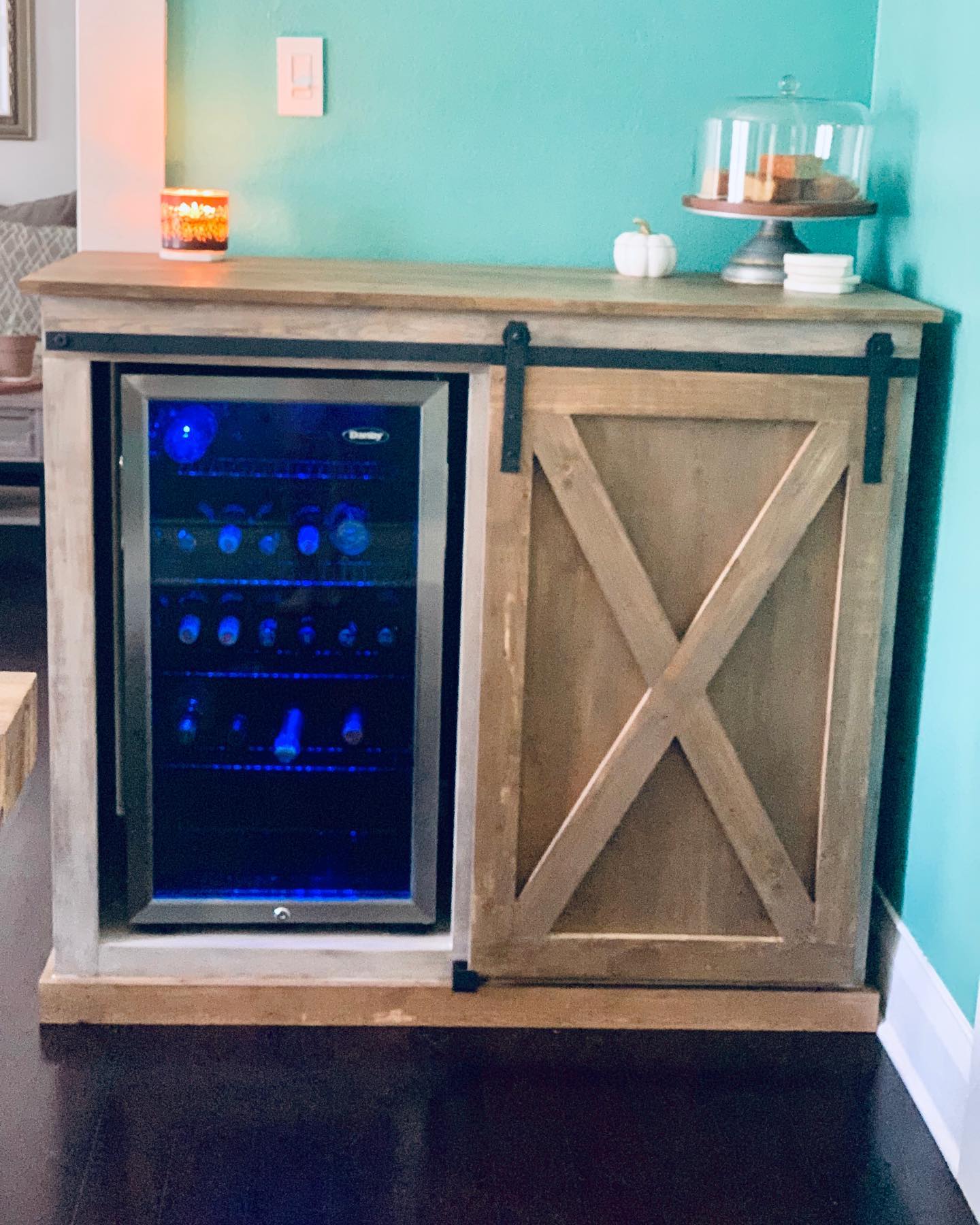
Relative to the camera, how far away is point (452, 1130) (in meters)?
2.12

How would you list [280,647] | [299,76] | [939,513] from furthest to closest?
[299,76] → [280,647] → [939,513]

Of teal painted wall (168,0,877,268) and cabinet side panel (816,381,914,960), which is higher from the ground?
teal painted wall (168,0,877,268)

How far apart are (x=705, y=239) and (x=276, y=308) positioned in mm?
950

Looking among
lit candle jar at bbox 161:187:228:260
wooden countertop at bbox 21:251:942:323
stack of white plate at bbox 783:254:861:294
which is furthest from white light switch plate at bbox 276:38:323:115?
stack of white plate at bbox 783:254:861:294

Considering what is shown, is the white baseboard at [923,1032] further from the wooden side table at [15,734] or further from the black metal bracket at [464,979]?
the wooden side table at [15,734]

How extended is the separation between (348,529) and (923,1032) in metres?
1.18

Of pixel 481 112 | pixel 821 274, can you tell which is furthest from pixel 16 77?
pixel 821 274

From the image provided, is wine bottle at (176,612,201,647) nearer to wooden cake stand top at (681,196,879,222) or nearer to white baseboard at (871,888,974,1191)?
wooden cake stand top at (681,196,879,222)

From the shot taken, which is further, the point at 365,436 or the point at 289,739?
the point at 289,739

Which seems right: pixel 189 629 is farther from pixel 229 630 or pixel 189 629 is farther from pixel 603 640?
pixel 603 640

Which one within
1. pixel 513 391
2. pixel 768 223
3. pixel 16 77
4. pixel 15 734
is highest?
pixel 16 77

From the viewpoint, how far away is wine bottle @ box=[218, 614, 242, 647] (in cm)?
241

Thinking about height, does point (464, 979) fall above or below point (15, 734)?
below

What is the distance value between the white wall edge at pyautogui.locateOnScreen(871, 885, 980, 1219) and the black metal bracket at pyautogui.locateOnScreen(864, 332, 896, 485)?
0.76 m
